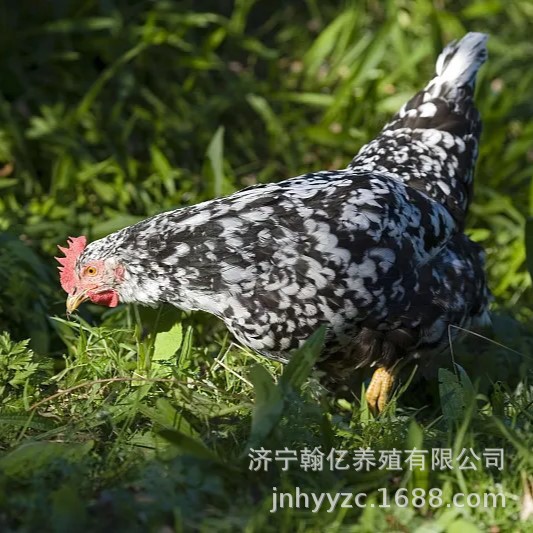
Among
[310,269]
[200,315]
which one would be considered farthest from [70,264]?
[310,269]

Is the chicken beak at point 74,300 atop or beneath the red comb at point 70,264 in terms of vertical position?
beneath

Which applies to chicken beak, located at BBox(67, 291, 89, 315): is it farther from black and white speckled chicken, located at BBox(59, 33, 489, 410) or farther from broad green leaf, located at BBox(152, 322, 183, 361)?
broad green leaf, located at BBox(152, 322, 183, 361)

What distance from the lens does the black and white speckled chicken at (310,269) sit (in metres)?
2.97

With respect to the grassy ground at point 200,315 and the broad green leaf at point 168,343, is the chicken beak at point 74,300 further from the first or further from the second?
the broad green leaf at point 168,343

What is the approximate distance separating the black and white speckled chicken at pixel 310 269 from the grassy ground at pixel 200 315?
0.21 m

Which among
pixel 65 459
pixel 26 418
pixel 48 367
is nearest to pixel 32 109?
pixel 48 367

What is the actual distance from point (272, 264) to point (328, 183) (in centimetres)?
43

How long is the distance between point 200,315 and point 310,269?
80cm

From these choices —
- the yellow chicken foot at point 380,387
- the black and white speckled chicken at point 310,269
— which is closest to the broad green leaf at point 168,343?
the black and white speckled chicken at point 310,269

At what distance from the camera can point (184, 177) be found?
515 centimetres

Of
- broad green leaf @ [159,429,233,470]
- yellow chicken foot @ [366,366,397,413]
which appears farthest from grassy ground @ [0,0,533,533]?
yellow chicken foot @ [366,366,397,413]

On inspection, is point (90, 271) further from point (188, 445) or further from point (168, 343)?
point (188, 445)

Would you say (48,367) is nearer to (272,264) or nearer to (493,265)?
(272,264)

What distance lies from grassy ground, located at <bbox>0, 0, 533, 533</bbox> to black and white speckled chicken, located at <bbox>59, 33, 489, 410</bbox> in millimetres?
215
